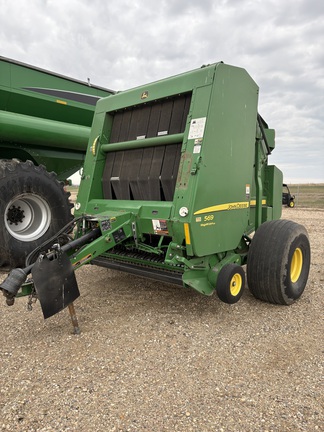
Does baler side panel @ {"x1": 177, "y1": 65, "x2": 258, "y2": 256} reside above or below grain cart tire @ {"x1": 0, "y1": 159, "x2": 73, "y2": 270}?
above

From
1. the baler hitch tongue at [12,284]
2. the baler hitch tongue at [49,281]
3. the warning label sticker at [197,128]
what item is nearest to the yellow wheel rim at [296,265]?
the warning label sticker at [197,128]

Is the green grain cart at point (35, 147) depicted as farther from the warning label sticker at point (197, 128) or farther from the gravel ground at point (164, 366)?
the warning label sticker at point (197, 128)

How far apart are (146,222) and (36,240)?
216 cm

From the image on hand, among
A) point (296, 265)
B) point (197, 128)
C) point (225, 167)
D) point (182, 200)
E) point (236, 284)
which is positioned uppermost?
point (197, 128)

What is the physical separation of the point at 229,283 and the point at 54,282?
1.55m

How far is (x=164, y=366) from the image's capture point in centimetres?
252

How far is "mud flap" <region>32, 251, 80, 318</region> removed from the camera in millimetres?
2648

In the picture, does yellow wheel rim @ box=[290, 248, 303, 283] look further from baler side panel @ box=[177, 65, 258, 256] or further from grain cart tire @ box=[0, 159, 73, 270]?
grain cart tire @ box=[0, 159, 73, 270]

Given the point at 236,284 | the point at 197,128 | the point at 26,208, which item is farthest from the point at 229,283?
the point at 26,208

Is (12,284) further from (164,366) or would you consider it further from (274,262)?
(274,262)

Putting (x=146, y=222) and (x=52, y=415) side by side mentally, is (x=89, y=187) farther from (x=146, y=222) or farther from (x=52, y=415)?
(x=52, y=415)

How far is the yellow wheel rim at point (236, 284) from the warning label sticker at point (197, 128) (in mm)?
1376

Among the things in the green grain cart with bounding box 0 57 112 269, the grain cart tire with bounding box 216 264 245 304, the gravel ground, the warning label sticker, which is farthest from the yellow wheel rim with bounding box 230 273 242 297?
the green grain cart with bounding box 0 57 112 269

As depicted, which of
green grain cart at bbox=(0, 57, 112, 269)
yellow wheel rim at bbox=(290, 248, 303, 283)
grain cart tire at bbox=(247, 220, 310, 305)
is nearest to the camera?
grain cart tire at bbox=(247, 220, 310, 305)
